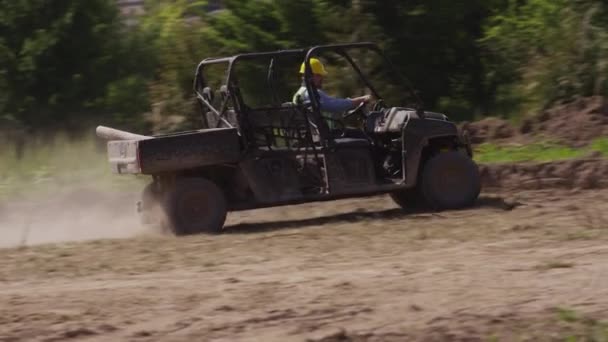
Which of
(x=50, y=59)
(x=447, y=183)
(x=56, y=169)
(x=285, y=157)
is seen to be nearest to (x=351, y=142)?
(x=285, y=157)

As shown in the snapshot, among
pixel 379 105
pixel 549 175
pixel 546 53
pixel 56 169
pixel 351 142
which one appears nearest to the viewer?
pixel 351 142

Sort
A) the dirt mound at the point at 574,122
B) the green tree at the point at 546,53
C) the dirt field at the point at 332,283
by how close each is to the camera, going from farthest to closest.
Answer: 1. the green tree at the point at 546,53
2. the dirt mound at the point at 574,122
3. the dirt field at the point at 332,283

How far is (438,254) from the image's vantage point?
33.9 ft

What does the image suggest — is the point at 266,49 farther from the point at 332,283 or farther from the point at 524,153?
the point at 332,283

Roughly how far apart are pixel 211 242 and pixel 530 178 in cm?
515

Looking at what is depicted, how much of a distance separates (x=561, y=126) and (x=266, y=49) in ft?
18.4

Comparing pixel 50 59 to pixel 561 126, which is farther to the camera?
pixel 50 59

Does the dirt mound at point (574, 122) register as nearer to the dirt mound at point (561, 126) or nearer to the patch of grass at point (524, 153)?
the dirt mound at point (561, 126)

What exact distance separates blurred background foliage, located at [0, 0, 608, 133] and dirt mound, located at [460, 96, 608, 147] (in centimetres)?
128

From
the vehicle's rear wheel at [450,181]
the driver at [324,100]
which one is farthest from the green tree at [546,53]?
the driver at [324,100]

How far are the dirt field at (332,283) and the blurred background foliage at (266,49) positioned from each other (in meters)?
7.61

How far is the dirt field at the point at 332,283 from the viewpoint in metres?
7.86

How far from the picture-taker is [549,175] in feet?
50.1

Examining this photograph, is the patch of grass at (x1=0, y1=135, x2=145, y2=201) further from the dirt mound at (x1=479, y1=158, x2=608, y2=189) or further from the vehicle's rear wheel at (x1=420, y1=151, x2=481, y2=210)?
the dirt mound at (x1=479, y1=158, x2=608, y2=189)
